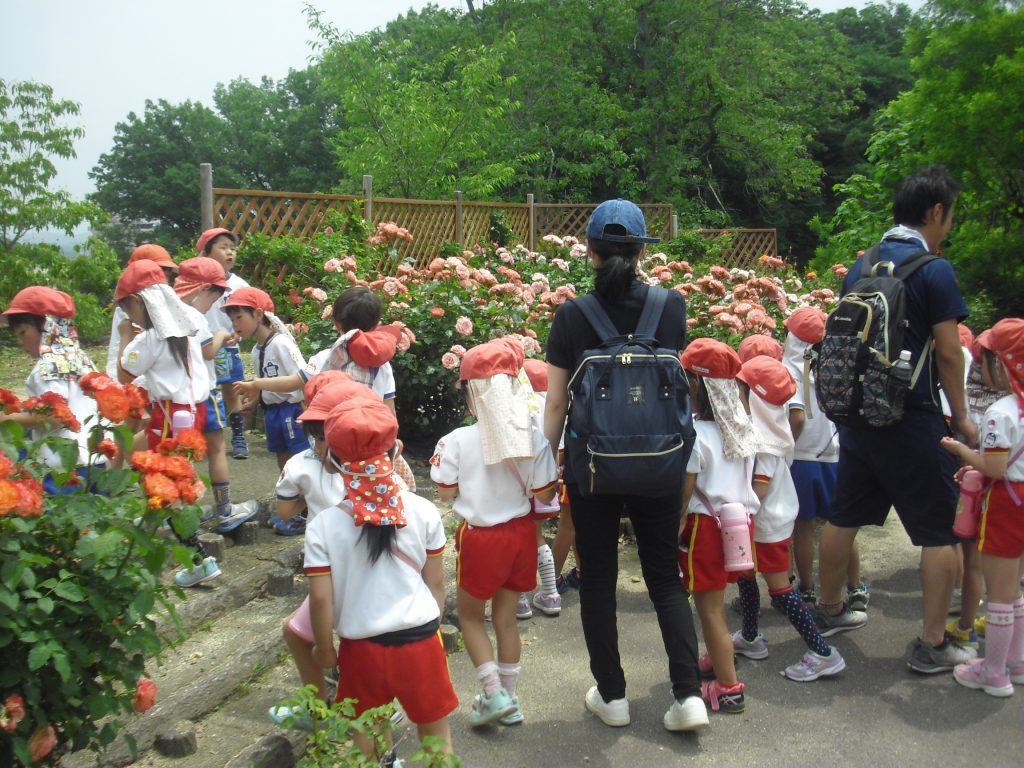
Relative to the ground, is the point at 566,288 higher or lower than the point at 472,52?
lower

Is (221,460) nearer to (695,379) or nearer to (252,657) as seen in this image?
(252,657)

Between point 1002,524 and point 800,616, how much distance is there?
94 centimetres

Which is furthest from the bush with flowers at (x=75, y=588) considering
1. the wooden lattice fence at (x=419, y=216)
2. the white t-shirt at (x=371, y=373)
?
the wooden lattice fence at (x=419, y=216)

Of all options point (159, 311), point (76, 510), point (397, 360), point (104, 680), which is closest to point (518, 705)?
point (104, 680)

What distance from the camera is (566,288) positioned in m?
6.87

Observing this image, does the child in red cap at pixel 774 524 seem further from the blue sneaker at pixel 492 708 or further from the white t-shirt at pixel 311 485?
the white t-shirt at pixel 311 485

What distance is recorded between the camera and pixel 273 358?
5.04 m

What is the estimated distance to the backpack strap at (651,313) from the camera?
3.43m

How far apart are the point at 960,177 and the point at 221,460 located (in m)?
8.24

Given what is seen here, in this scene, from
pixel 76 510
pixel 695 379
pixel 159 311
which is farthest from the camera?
pixel 159 311

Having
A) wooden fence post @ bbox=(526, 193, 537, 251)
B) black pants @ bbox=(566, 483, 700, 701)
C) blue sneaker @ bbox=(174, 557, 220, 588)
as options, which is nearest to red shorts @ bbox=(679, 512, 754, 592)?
black pants @ bbox=(566, 483, 700, 701)

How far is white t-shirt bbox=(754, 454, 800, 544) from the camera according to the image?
4.23 meters

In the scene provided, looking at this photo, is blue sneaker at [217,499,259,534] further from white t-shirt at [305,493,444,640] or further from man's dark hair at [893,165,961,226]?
man's dark hair at [893,165,961,226]

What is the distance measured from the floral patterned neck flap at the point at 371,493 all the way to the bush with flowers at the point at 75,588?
494 mm
